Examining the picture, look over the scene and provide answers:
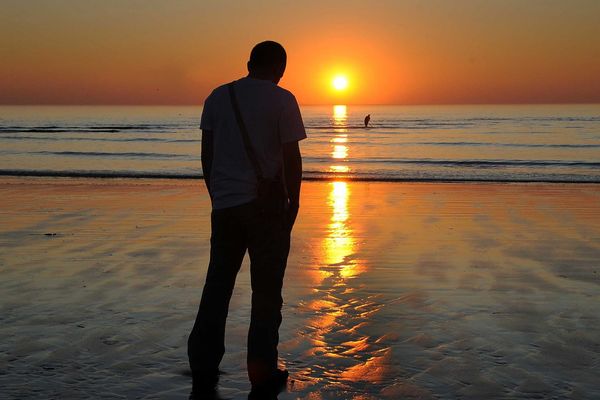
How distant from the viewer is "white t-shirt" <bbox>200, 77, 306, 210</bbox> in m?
4.21

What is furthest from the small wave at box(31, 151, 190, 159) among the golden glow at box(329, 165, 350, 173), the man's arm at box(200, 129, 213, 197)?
the man's arm at box(200, 129, 213, 197)

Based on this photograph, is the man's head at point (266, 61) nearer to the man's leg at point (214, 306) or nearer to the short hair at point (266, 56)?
the short hair at point (266, 56)

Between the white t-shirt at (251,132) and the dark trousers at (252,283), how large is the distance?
124 millimetres

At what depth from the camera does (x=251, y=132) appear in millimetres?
4242

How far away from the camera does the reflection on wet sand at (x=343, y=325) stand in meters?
4.56

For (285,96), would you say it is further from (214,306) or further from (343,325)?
(343,325)

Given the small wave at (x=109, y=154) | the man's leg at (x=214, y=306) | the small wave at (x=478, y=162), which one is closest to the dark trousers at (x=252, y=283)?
the man's leg at (x=214, y=306)

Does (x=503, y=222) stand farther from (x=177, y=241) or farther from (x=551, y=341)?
(x=551, y=341)

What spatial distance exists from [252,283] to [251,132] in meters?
0.91

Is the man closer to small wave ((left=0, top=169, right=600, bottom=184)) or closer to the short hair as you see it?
the short hair

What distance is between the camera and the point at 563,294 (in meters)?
6.68

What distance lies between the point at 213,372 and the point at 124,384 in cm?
55

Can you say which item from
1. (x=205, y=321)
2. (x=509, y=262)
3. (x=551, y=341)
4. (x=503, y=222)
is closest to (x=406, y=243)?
(x=509, y=262)

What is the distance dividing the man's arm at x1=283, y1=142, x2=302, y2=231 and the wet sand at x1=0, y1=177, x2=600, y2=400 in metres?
1.07
